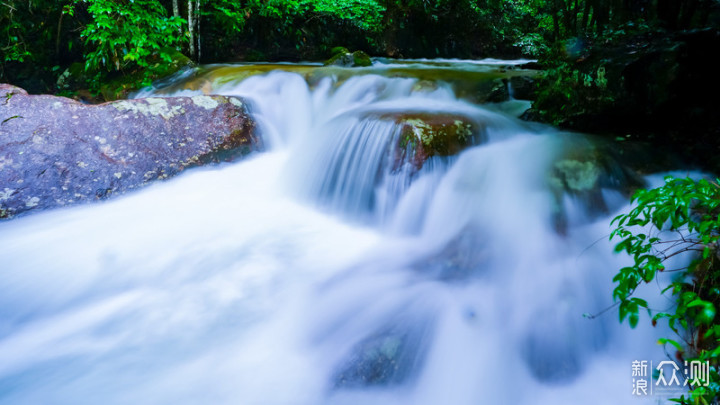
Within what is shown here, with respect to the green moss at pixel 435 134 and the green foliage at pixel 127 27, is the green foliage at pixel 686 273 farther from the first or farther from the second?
the green foliage at pixel 127 27

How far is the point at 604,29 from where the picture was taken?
16.8 feet

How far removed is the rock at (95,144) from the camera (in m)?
3.61

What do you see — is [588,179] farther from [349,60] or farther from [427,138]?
[349,60]

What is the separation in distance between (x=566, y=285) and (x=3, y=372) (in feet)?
11.8

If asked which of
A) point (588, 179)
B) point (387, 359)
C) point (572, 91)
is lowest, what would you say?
point (387, 359)

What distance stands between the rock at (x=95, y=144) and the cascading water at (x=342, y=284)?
0.21 m

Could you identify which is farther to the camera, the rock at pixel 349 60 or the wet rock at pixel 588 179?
the rock at pixel 349 60

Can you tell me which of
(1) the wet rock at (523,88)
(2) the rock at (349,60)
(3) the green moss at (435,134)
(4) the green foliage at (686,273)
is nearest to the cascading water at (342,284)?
(3) the green moss at (435,134)

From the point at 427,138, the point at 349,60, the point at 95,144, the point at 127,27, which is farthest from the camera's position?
the point at 349,60

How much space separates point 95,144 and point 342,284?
3.17m

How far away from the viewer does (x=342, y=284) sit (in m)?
2.88

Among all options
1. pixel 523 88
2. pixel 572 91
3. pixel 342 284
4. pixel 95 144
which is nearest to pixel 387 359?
pixel 342 284

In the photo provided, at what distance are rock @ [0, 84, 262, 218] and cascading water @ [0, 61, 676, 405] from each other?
211 millimetres

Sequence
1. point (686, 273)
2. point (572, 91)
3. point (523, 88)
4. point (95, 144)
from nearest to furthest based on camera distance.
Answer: point (686, 273)
point (95, 144)
point (572, 91)
point (523, 88)
